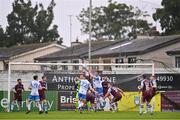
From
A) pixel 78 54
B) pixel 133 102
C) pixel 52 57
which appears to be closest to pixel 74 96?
pixel 133 102

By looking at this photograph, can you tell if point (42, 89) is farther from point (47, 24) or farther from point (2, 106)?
point (47, 24)

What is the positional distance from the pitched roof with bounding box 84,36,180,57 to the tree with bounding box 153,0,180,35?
9.73 meters

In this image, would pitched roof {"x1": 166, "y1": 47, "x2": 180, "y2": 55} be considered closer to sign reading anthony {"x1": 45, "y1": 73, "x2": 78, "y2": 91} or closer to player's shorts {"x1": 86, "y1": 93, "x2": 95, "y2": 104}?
sign reading anthony {"x1": 45, "y1": 73, "x2": 78, "y2": 91}

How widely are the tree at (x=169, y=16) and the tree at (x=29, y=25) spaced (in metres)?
31.5

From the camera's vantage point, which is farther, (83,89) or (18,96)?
(18,96)

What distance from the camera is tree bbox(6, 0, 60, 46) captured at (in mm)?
97125

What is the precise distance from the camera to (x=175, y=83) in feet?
128

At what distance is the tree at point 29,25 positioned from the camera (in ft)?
319

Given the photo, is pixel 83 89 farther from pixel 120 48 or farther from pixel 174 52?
pixel 120 48

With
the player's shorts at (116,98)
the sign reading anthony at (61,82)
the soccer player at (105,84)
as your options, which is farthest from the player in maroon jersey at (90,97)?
the sign reading anthony at (61,82)

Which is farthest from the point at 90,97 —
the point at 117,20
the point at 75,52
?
the point at 117,20

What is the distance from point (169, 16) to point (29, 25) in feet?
118

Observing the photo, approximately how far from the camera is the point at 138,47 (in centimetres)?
5441

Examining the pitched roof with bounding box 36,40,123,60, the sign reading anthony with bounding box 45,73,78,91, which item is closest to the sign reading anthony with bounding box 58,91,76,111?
the sign reading anthony with bounding box 45,73,78,91
